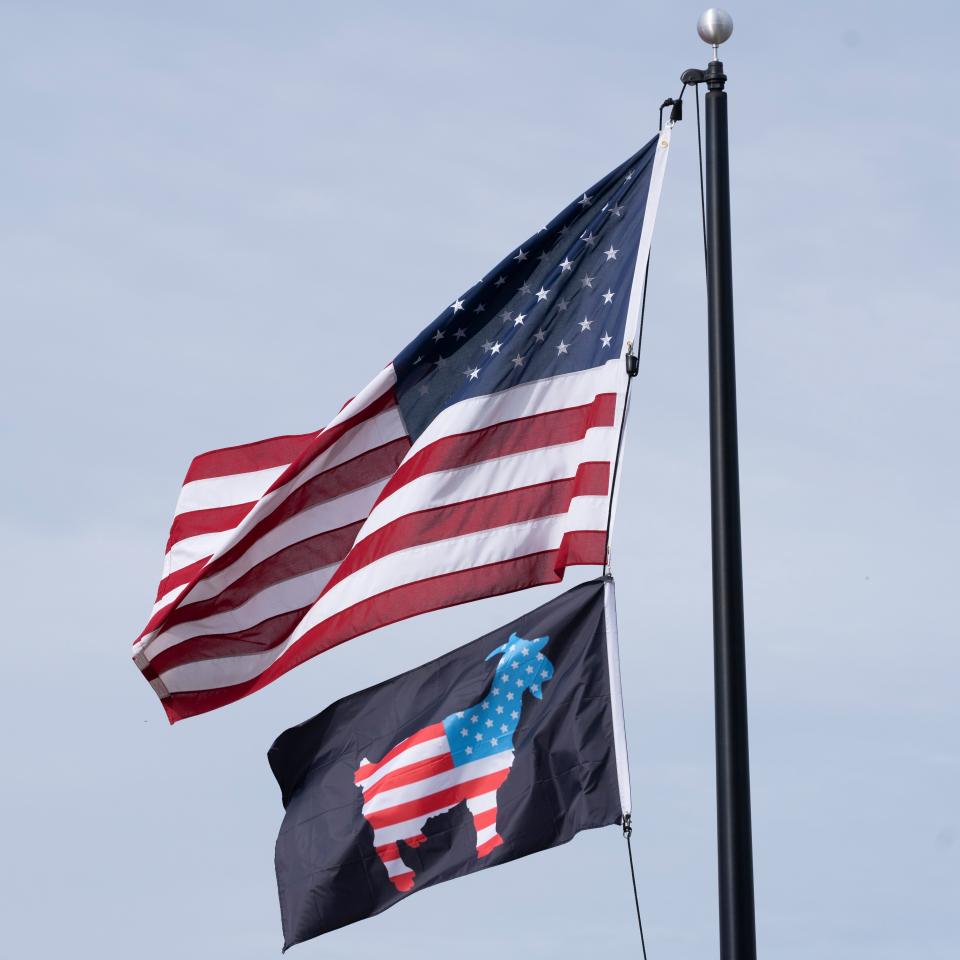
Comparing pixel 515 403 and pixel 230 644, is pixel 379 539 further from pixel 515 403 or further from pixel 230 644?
pixel 230 644

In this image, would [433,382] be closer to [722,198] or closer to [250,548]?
[250,548]

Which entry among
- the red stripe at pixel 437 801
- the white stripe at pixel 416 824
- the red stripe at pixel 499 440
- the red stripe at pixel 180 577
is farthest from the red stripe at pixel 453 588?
the red stripe at pixel 180 577

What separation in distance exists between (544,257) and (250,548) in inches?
112

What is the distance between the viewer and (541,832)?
1059cm

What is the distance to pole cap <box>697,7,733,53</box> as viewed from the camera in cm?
1012

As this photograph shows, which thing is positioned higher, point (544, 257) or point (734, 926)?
point (544, 257)

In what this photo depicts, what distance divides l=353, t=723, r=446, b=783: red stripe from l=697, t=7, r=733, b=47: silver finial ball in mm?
4494

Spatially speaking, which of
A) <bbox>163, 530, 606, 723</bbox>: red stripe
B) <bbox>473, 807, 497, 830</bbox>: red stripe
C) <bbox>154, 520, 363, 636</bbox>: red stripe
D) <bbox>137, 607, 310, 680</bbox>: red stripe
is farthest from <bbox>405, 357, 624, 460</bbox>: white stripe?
<bbox>473, 807, 497, 830</bbox>: red stripe

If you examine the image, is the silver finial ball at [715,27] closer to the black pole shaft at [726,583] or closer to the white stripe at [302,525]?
the black pole shaft at [726,583]

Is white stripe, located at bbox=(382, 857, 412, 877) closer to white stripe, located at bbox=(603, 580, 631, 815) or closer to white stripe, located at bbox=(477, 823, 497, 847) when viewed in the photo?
white stripe, located at bbox=(477, 823, 497, 847)

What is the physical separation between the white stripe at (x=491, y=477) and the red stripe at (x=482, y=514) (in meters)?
0.04

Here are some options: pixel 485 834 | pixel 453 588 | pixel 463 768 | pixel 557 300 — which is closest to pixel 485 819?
pixel 485 834

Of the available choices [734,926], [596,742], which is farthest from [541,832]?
A: [734,926]

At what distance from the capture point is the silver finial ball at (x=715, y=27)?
10.1 meters
